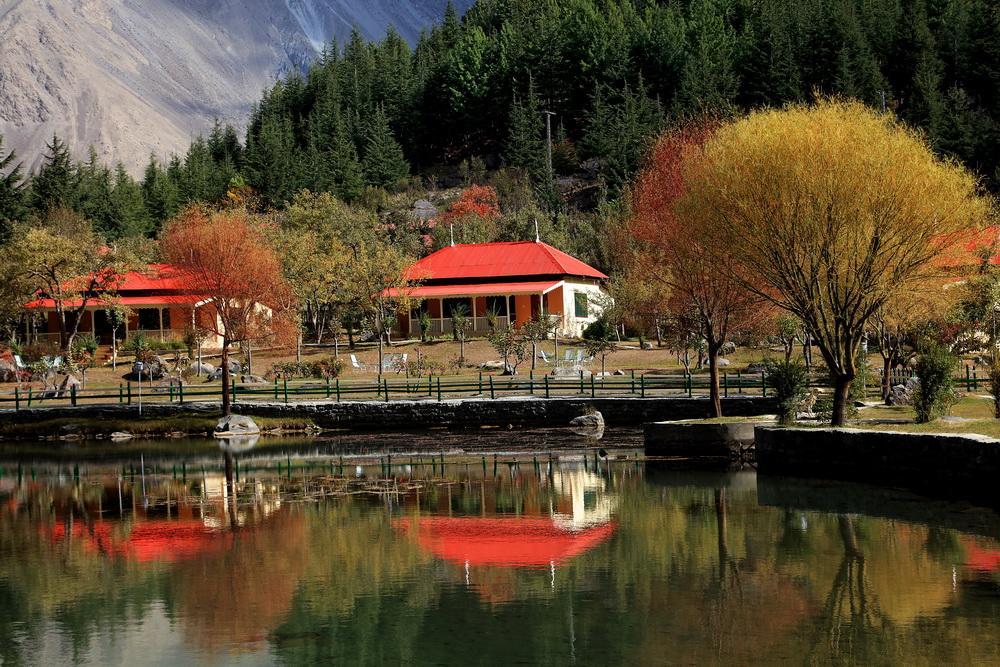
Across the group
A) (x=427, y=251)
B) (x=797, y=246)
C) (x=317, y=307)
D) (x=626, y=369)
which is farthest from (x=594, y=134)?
(x=797, y=246)

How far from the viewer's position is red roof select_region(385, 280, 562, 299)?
235ft

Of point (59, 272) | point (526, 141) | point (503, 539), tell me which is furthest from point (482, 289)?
point (526, 141)

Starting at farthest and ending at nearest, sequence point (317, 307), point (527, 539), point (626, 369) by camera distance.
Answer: point (317, 307)
point (626, 369)
point (527, 539)

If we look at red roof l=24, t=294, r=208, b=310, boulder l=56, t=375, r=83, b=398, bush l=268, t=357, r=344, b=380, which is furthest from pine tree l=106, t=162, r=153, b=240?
boulder l=56, t=375, r=83, b=398

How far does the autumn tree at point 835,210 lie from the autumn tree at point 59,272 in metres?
41.2

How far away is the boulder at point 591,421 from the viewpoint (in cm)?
4703

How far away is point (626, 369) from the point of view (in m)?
58.4

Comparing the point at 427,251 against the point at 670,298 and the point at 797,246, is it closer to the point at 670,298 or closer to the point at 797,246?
the point at 670,298

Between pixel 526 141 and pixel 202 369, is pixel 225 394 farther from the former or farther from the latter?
pixel 526 141

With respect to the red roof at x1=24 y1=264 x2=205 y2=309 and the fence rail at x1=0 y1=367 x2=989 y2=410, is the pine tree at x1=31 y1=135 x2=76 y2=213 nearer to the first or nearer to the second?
the red roof at x1=24 y1=264 x2=205 y2=309

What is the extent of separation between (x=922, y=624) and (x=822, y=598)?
6.58ft

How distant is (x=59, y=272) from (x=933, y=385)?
158 ft

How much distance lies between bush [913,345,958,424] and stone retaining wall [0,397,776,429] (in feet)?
48.6

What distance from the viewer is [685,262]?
3862 cm
